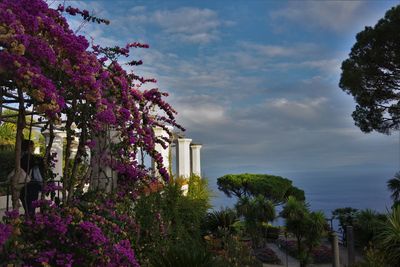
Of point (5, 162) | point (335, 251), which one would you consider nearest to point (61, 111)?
point (335, 251)

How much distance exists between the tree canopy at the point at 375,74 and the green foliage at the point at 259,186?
6.02 meters

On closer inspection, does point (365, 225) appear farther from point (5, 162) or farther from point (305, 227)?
point (5, 162)

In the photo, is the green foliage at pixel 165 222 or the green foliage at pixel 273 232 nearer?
the green foliage at pixel 165 222

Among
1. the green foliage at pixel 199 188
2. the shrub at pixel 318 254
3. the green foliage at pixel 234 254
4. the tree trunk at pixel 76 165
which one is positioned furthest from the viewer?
the shrub at pixel 318 254

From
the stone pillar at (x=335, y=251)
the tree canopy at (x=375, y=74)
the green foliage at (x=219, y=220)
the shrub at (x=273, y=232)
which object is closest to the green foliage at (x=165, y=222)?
the green foliage at (x=219, y=220)

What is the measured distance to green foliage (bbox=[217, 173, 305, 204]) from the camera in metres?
25.5

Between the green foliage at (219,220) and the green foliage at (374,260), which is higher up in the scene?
the green foliage at (219,220)

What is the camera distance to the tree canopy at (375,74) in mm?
19938

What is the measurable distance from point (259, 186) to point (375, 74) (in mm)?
8705

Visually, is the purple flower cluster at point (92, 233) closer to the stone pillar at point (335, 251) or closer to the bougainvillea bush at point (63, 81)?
the bougainvillea bush at point (63, 81)

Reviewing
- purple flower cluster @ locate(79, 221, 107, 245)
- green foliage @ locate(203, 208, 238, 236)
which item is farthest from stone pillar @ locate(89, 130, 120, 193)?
green foliage @ locate(203, 208, 238, 236)

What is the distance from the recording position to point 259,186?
25.4 meters

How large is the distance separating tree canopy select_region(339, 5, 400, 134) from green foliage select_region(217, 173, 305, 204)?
6.02 meters

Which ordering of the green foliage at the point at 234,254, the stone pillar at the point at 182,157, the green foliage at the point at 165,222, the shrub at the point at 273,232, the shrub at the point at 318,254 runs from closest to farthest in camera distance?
1. the green foliage at the point at 165,222
2. the green foliage at the point at 234,254
3. the shrub at the point at 318,254
4. the stone pillar at the point at 182,157
5. the shrub at the point at 273,232
